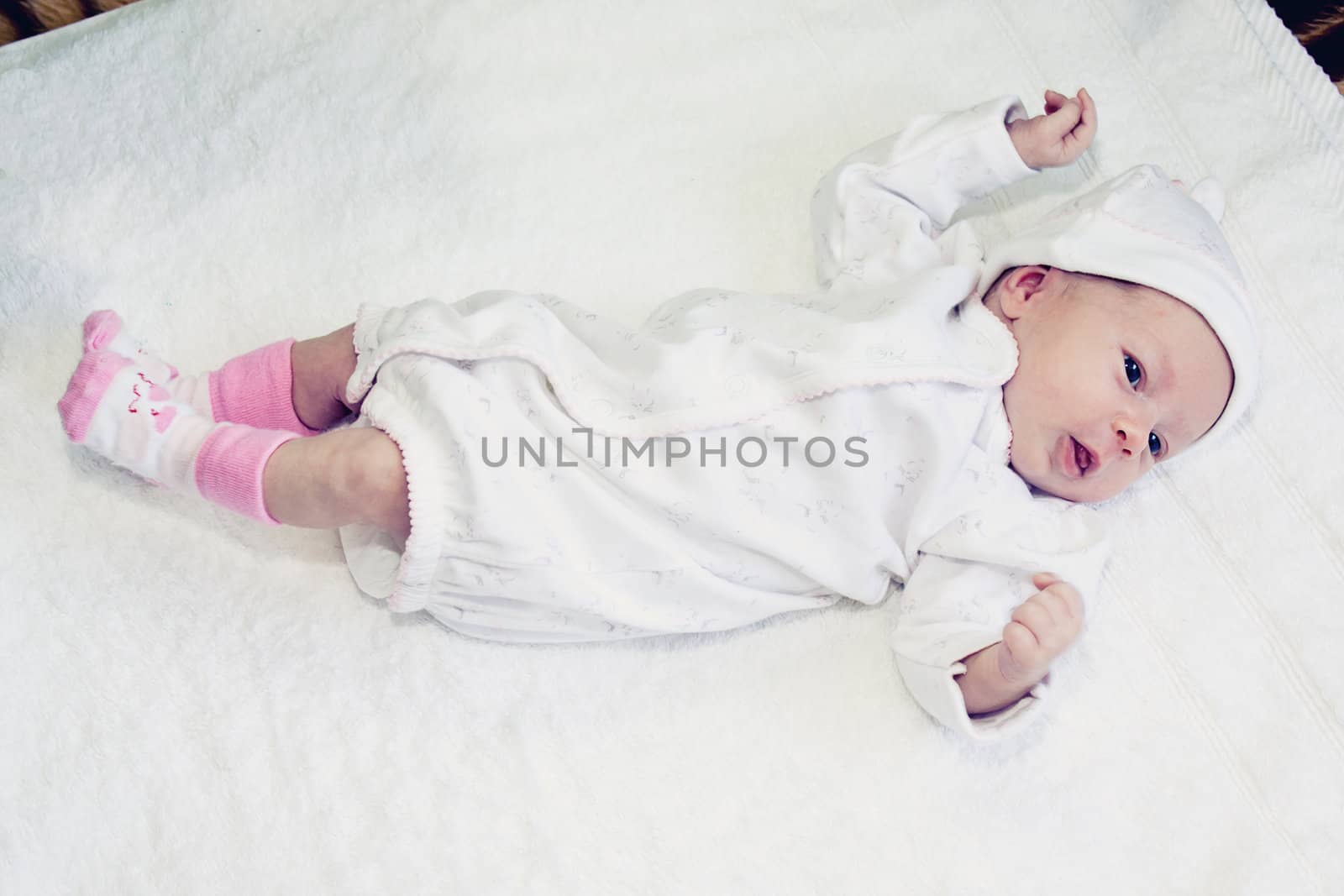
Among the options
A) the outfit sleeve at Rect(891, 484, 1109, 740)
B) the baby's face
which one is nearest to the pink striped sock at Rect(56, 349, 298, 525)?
the outfit sleeve at Rect(891, 484, 1109, 740)

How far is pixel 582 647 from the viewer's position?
1095mm

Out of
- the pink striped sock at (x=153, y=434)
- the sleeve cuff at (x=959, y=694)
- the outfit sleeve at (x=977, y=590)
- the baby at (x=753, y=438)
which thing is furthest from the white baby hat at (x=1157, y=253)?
the pink striped sock at (x=153, y=434)

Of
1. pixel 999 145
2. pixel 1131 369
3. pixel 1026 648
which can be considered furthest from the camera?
pixel 999 145

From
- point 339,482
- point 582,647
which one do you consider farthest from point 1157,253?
point 339,482

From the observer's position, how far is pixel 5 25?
1.29m

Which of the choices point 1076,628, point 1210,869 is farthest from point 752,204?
point 1210,869

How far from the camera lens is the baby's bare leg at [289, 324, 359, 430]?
1085 mm

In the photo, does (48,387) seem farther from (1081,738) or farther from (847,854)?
(1081,738)

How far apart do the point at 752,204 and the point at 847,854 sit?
745 mm

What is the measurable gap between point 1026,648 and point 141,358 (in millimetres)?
886

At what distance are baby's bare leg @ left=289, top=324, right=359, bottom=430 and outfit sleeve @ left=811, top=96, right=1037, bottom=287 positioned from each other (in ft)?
1.74

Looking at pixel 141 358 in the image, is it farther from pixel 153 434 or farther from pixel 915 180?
pixel 915 180

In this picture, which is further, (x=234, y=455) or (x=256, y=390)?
(x=256, y=390)

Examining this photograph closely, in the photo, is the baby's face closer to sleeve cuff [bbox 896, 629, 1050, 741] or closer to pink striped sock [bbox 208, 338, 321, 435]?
sleeve cuff [bbox 896, 629, 1050, 741]
